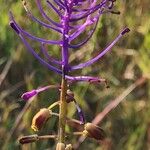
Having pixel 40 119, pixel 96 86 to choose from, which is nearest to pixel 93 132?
pixel 40 119

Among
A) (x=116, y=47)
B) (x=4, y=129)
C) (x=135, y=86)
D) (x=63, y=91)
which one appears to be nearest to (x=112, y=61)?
(x=116, y=47)

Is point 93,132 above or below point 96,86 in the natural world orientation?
above

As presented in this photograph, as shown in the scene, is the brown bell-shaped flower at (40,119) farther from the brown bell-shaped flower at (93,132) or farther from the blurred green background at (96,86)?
the blurred green background at (96,86)

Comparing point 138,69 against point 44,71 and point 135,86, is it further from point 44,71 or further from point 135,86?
point 44,71

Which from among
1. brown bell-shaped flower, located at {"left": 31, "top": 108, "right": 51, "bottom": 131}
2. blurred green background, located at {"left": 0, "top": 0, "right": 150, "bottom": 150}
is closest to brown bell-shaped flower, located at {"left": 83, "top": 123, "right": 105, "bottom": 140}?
brown bell-shaped flower, located at {"left": 31, "top": 108, "right": 51, "bottom": 131}

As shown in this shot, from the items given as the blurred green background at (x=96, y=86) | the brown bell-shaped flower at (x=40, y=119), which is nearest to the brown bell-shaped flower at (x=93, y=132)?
the brown bell-shaped flower at (x=40, y=119)

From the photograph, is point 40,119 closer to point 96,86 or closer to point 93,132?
point 93,132

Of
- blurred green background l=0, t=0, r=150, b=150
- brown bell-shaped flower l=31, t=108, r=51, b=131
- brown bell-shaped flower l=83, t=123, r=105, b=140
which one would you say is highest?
brown bell-shaped flower l=31, t=108, r=51, b=131

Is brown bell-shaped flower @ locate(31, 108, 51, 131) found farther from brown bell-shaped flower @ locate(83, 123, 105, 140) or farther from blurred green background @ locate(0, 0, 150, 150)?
blurred green background @ locate(0, 0, 150, 150)
